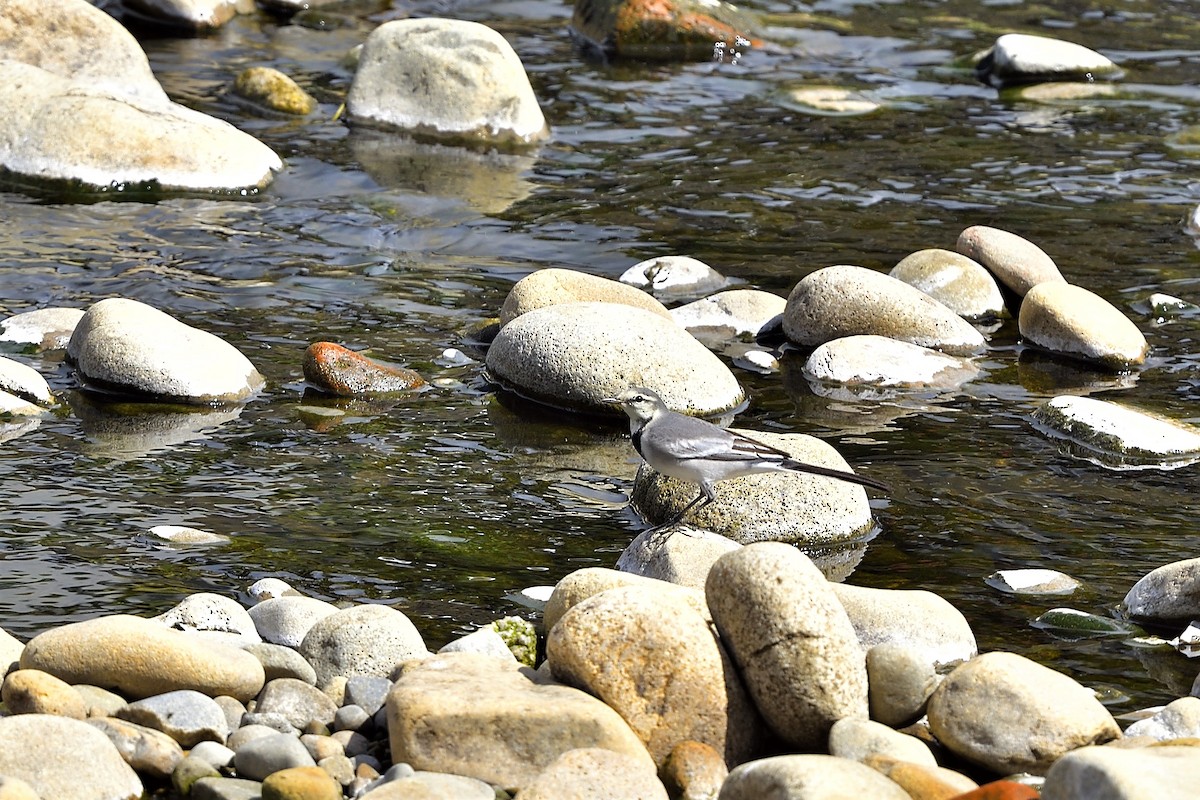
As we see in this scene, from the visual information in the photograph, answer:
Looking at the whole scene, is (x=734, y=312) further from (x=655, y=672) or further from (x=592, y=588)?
(x=655, y=672)

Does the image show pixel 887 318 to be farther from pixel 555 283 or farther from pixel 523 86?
pixel 523 86

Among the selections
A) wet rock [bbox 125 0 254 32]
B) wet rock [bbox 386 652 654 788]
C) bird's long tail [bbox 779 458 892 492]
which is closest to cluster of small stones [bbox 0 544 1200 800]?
wet rock [bbox 386 652 654 788]

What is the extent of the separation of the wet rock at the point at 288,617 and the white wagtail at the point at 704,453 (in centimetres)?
156

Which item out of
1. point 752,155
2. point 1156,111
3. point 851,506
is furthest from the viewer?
point 1156,111

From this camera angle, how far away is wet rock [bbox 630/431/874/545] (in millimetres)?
7188

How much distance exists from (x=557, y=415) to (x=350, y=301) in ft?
7.91

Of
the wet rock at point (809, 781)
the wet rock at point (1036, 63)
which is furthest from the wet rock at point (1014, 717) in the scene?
the wet rock at point (1036, 63)

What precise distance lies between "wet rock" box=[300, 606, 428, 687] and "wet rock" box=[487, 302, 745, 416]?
3.21 meters

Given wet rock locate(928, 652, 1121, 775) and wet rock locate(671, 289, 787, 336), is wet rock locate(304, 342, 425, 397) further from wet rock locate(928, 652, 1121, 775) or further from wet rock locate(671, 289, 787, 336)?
wet rock locate(928, 652, 1121, 775)

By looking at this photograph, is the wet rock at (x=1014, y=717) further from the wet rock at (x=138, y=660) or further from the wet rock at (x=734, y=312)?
the wet rock at (x=734, y=312)

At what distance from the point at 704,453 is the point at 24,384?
403 cm

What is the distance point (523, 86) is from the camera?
49.7ft

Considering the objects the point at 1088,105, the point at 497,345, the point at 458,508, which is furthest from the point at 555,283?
the point at 1088,105

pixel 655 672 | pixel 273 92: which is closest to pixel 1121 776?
pixel 655 672
